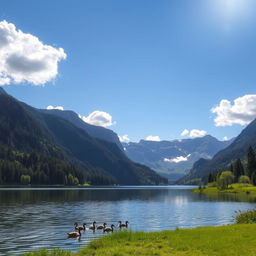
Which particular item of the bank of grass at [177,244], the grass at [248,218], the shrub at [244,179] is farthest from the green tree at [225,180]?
the bank of grass at [177,244]

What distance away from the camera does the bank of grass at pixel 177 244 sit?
88.5 ft

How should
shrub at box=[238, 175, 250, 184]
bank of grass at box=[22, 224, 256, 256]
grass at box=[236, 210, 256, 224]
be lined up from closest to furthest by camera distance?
bank of grass at box=[22, 224, 256, 256]
grass at box=[236, 210, 256, 224]
shrub at box=[238, 175, 250, 184]

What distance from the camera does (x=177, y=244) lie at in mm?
30969

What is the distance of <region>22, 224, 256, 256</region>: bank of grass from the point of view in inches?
1062

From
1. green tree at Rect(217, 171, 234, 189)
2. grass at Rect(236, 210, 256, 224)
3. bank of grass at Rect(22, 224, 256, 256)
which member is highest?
green tree at Rect(217, 171, 234, 189)

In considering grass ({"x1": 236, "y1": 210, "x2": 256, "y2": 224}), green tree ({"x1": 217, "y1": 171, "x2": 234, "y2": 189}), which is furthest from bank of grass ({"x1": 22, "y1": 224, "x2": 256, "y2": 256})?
green tree ({"x1": 217, "y1": 171, "x2": 234, "y2": 189})

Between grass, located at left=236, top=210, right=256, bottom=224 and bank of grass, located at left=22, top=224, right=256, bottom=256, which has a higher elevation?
grass, located at left=236, top=210, right=256, bottom=224

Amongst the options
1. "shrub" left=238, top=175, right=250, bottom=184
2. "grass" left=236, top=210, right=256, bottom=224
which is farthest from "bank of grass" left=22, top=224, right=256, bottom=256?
"shrub" left=238, top=175, right=250, bottom=184

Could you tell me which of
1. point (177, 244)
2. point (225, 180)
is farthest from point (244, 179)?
point (177, 244)

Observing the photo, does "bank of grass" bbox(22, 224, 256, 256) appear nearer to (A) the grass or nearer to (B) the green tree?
(A) the grass

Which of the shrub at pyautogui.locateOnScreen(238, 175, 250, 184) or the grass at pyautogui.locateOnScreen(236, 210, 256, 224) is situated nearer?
the grass at pyautogui.locateOnScreen(236, 210, 256, 224)

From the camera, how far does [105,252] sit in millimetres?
27375

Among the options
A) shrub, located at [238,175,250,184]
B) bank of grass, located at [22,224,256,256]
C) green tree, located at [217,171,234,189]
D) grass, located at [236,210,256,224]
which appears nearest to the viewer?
bank of grass, located at [22,224,256,256]

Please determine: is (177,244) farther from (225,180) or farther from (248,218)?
(225,180)
